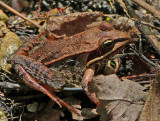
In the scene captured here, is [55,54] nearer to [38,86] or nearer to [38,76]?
[38,76]

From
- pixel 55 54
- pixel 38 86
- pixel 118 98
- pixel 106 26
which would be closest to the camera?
pixel 118 98

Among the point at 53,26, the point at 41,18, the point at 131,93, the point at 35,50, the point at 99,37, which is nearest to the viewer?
the point at 131,93

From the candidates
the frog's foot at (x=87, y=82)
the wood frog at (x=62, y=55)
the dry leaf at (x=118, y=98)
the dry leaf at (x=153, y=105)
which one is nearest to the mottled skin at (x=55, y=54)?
the wood frog at (x=62, y=55)

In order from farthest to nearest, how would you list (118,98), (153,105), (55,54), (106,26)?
(55,54)
(106,26)
(118,98)
(153,105)

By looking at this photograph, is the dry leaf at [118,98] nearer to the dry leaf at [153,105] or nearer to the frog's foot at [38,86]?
the dry leaf at [153,105]

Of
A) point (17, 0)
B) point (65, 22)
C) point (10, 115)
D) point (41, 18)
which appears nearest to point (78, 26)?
point (65, 22)

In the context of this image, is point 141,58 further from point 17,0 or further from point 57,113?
point 17,0

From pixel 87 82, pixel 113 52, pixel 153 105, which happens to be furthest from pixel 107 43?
pixel 153 105
